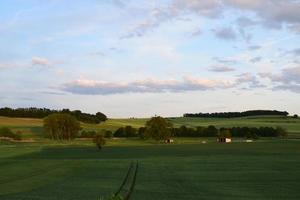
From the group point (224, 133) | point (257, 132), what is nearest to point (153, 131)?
point (224, 133)

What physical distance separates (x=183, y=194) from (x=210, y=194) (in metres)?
1.58

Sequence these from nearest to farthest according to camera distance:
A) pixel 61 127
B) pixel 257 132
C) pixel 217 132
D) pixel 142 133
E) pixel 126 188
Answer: pixel 126 188, pixel 61 127, pixel 142 133, pixel 257 132, pixel 217 132

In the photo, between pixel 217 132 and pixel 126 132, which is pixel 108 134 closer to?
pixel 126 132

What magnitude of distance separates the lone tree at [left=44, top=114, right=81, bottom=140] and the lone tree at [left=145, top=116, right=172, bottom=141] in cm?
2124

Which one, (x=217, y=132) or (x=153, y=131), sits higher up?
(x=217, y=132)

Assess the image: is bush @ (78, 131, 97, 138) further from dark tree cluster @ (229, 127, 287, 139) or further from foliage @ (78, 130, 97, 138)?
dark tree cluster @ (229, 127, 287, 139)

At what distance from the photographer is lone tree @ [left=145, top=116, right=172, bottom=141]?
160 m

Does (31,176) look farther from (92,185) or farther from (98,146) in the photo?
(98,146)

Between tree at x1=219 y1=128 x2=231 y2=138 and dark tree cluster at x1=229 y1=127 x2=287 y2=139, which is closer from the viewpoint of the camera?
tree at x1=219 y1=128 x2=231 y2=138

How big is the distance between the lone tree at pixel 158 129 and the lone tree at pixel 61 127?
2124 centimetres

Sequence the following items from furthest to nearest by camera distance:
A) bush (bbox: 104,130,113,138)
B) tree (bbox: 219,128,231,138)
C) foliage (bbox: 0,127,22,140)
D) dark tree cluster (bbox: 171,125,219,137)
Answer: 1. dark tree cluster (bbox: 171,125,219,137)
2. bush (bbox: 104,130,113,138)
3. tree (bbox: 219,128,231,138)
4. foliage (bbox: 0,127,22,140)

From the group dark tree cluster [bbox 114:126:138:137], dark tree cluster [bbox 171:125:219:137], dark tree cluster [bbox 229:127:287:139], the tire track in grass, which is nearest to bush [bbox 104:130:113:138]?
dark tree cluster [bbox 114:126:138:137]

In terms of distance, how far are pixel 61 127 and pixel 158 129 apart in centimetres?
2798

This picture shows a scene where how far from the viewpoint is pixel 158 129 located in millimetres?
161500
